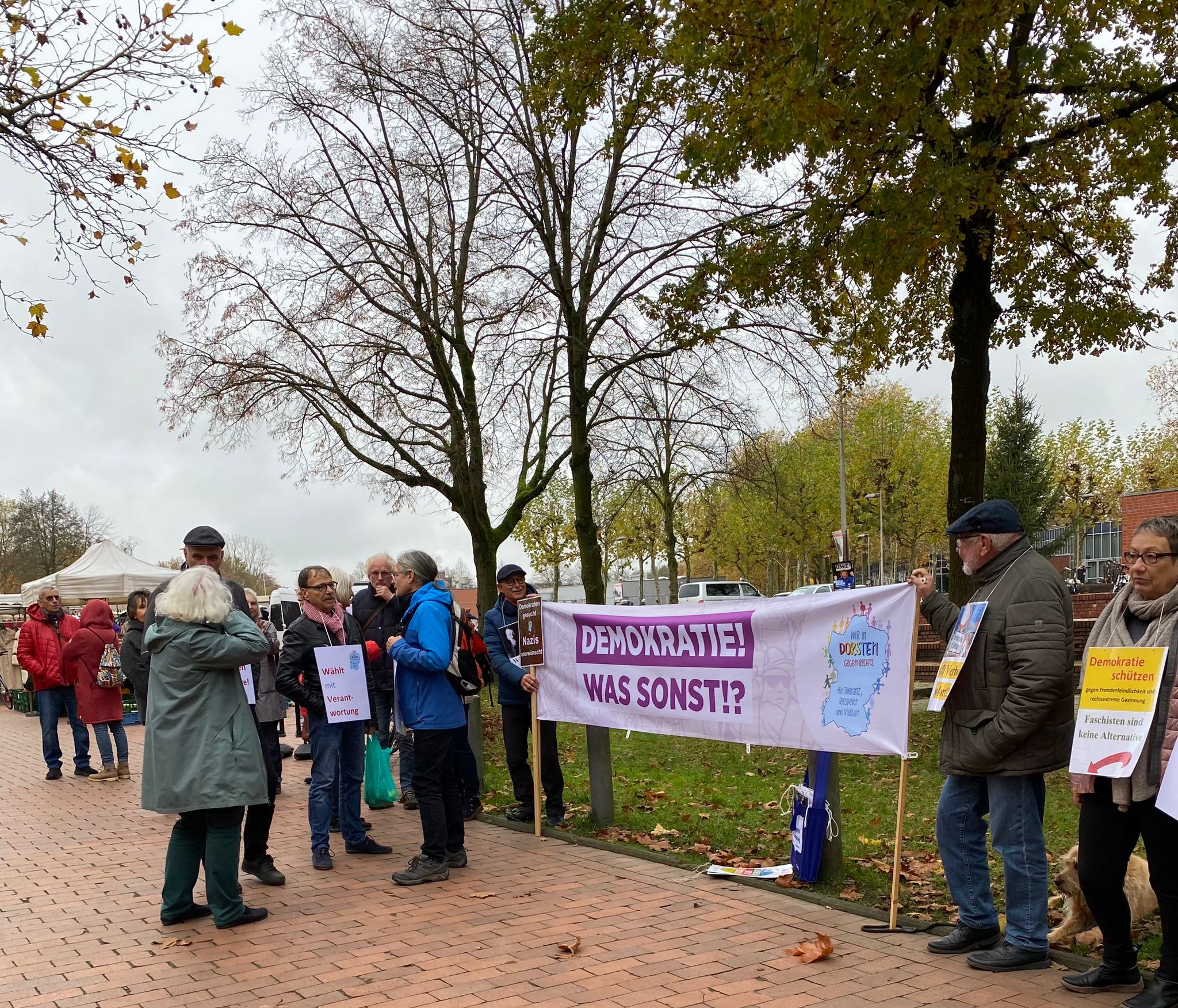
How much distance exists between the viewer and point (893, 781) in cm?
977

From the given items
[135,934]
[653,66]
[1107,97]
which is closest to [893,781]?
[135,934]

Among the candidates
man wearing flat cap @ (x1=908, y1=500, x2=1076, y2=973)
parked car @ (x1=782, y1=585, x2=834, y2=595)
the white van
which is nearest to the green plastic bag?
parked car @ (x1=782, y1=585, x2=834, y2=595)

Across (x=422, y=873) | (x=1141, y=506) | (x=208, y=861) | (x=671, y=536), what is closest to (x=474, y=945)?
(x=422, y=873)

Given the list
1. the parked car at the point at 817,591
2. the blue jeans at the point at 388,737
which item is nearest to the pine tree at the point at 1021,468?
the parked car at the point at 817,591

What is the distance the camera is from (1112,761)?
168 inches

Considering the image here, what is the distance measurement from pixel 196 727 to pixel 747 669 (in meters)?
3.26

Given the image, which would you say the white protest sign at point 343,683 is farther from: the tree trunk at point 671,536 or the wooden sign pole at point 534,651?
the tree trunk at point 671,536

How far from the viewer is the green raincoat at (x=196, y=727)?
5.77m

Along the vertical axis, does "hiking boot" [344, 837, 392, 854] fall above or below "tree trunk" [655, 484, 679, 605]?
below

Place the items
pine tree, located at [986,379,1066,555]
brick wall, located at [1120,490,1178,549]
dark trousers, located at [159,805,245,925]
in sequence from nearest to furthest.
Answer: dark trousers, located at [159,805,245,925]
brick wall, located at [1120,490,1178,549]
pine tree, located at [986,379,1066,555]

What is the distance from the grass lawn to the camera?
20.5 ft

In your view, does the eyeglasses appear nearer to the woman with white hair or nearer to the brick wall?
the woman with white hair

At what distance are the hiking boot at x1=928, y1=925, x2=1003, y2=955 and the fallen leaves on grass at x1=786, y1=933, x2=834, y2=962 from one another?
1.65ft

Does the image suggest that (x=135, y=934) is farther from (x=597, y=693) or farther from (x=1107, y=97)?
(x=1107, y=97)
